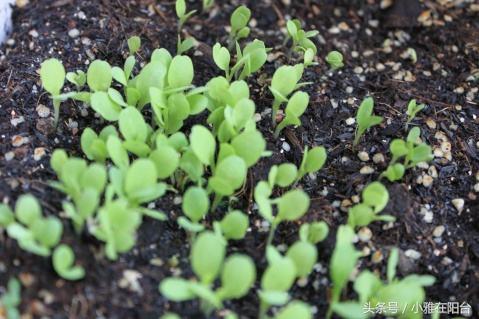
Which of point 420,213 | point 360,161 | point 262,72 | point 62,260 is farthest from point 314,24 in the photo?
point 62,260

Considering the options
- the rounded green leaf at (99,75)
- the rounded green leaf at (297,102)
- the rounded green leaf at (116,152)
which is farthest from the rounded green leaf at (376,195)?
the rounded green leaf at (99,75)

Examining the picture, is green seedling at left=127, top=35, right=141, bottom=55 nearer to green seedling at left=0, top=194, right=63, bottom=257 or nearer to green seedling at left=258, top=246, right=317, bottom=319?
green seedling at left=0, top=194, right=63, bottom=257

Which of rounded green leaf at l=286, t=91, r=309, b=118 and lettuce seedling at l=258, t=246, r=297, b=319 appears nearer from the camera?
lettuce seedling at l=258, t=246, r=297, b=319

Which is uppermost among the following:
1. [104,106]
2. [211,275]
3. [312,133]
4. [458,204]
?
[104,106]

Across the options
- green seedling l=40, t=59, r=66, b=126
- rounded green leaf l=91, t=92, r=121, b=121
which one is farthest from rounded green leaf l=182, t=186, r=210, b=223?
green seedling l=40, t=59, r=66, b=126

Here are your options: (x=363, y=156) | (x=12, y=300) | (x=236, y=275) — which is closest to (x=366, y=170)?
(x=363, y=156)

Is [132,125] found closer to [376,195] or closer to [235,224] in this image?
[235,224]

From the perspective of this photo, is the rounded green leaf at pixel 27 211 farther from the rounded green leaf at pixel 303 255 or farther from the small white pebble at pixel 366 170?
the small white pebble at pixel 366 170
